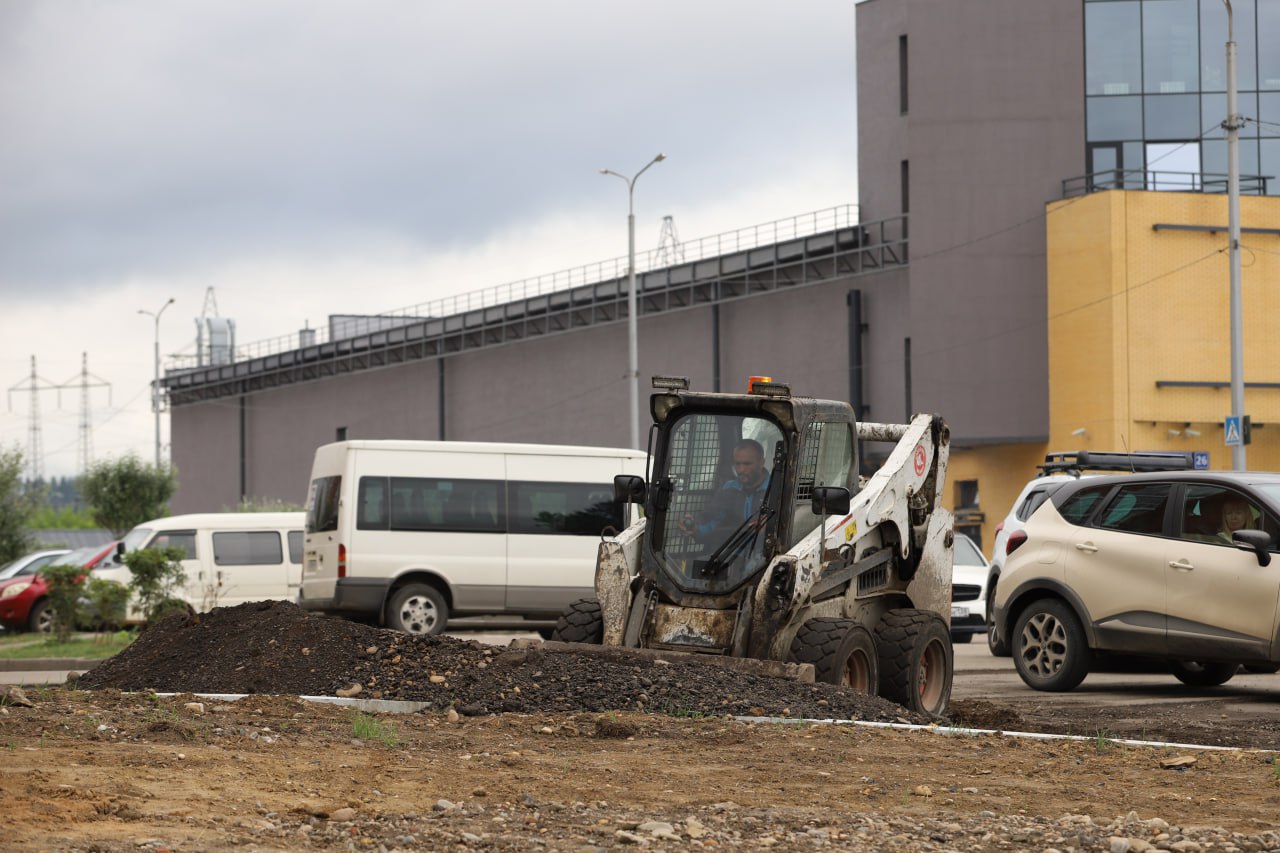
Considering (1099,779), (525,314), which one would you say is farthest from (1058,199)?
(1099,779)

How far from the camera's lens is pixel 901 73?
4903cm

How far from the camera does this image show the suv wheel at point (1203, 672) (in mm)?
15427

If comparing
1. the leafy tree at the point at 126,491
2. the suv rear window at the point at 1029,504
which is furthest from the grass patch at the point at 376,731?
the leafy tree at the point at 126,491

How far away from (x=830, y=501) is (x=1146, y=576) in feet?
12.9

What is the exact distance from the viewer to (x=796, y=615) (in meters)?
11.3

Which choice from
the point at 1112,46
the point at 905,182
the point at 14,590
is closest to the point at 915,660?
the point at 14,590

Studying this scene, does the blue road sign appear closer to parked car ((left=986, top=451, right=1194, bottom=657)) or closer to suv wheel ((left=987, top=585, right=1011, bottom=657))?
parked car ((left=986, top=451, right=1194, bottom=657))

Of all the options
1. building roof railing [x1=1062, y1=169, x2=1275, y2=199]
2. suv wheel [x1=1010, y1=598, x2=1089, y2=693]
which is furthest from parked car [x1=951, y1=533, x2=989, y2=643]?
building roof railing [x1=1062, y1=169, x2=1275, y2=199]

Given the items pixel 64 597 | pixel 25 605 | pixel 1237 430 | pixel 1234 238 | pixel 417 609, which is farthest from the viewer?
pixel 1234 238

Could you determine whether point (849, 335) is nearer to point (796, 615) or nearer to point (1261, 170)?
point (1261, 170)

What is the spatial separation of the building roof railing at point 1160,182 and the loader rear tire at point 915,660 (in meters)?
31.3

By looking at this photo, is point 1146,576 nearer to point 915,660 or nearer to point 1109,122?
point 915,660

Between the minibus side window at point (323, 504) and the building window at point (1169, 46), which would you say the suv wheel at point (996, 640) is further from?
the building window at point (1169, 46)

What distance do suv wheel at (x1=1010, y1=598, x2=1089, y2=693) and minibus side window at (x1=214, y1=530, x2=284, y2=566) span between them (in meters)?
14.8
